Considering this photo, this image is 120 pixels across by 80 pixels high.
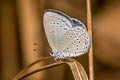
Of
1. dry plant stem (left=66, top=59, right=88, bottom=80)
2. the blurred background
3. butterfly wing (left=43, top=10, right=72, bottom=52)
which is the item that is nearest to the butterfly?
butterfly wing (left=43, top=10, right=72, bottom=52)

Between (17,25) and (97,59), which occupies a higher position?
(17,25)

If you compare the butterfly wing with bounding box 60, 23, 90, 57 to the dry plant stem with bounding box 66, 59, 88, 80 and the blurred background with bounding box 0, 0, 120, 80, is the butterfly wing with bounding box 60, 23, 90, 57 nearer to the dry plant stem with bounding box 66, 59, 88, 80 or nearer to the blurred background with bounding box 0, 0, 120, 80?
the dry plant stem with bounding box 66, 59, 88, 80

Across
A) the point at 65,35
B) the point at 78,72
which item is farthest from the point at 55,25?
the point at 78,72

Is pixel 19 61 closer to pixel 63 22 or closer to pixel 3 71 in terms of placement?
pixel 3 71

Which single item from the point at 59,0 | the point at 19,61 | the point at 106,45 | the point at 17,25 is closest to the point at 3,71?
the point at 19,61

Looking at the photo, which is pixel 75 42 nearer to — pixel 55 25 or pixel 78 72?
pixel 55 25

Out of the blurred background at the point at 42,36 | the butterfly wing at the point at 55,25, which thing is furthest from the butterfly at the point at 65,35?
the blurred background at the point at 42,36
